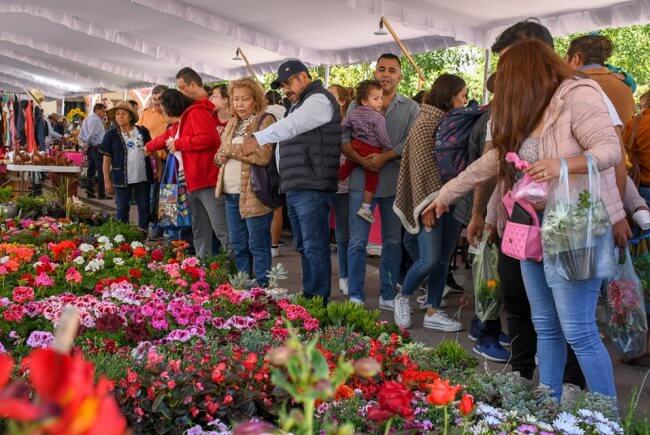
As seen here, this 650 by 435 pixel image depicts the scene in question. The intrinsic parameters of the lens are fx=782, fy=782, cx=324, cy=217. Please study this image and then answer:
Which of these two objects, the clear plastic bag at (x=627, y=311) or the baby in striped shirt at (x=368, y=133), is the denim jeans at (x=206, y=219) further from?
the clear plastic bag at (x=627, y=311)

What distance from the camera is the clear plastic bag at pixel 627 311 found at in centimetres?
331

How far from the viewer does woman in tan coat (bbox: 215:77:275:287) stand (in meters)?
5.60

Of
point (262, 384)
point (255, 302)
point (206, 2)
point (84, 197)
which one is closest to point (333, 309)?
point (255, 302)

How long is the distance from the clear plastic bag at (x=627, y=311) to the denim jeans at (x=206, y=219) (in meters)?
3.33

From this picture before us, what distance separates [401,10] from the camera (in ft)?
29.9

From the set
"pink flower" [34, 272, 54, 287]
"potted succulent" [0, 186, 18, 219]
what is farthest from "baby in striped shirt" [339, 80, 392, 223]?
"potted succulent" [0, 186, 18, 219]

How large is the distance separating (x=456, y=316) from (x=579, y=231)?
303cm

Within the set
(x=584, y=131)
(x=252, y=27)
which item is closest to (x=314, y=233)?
(x=584, y=131)

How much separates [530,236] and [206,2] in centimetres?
937

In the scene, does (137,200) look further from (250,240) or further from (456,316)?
(456,316)

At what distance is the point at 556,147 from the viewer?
2885 mm

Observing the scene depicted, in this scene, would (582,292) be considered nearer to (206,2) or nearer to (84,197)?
(206,2)


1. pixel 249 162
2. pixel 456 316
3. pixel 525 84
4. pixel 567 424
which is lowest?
pixel 456 316

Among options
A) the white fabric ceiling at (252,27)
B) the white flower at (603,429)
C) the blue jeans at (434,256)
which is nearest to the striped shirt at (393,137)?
the blue jeans at (434,256)
